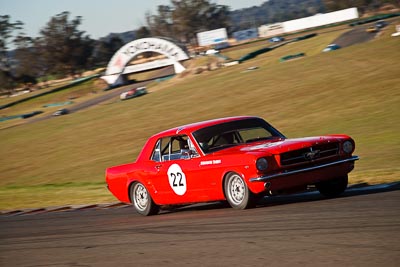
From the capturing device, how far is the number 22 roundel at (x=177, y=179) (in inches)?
411

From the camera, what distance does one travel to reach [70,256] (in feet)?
24.7

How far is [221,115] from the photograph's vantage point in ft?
125

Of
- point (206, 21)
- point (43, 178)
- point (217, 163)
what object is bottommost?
point (43, 178)

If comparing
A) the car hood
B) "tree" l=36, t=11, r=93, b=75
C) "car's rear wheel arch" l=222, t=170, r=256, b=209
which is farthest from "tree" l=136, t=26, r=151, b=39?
"car's rear wheel arch" l=222, t=170, r=256, b=209

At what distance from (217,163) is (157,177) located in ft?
5.00

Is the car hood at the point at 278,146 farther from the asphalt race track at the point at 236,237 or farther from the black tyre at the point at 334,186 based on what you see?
the asphalt race track at the point at 236,237

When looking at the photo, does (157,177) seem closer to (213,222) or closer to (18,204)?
(213,222)

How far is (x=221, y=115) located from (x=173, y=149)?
2721 centimetres

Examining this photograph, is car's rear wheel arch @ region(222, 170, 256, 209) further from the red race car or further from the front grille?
the front grille

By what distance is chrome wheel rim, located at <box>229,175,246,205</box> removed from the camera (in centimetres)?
A: 943

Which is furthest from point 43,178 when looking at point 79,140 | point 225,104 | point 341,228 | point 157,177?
point 341,228

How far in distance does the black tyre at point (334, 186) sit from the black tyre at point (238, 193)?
1.14 m

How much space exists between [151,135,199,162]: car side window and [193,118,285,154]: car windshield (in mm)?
175

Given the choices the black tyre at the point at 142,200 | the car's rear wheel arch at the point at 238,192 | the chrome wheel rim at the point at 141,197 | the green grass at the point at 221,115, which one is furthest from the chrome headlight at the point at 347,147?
the chrome wheel rim at the point at 141,197
